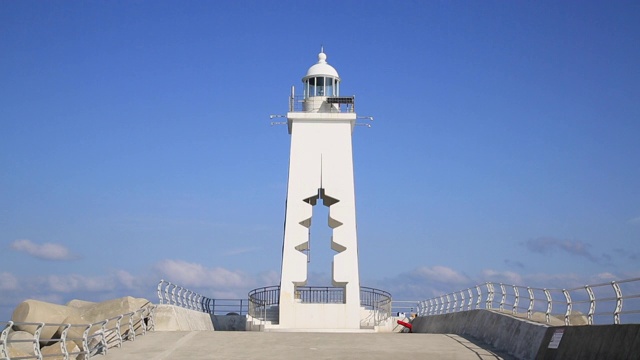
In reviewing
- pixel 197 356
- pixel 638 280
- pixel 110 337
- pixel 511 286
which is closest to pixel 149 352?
pixel 197 356

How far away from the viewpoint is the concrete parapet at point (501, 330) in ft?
54.6

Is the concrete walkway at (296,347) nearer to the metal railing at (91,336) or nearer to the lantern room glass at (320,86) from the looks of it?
the metal railing at (91,336)


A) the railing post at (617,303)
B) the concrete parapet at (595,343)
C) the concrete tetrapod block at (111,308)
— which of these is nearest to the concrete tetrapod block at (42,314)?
the concrete tetrapod block at (111,308)

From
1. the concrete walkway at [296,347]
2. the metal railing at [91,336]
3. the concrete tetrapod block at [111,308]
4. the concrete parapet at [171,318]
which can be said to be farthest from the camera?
the concrete tetrapod block at [111,308]

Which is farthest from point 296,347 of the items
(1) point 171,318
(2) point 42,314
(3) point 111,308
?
(2) point 42,314

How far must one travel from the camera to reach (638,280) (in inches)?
464

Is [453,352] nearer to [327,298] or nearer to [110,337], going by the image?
[110,337]

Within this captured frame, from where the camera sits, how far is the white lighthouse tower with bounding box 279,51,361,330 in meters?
30.4

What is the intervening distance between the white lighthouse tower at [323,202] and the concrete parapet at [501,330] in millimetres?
4509

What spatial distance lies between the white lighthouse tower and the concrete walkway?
25.7 ft

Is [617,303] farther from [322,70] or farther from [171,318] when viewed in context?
[322,70]

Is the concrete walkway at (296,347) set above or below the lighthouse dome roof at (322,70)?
below

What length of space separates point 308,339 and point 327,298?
10903 mm

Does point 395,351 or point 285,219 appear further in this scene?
point 285,219
